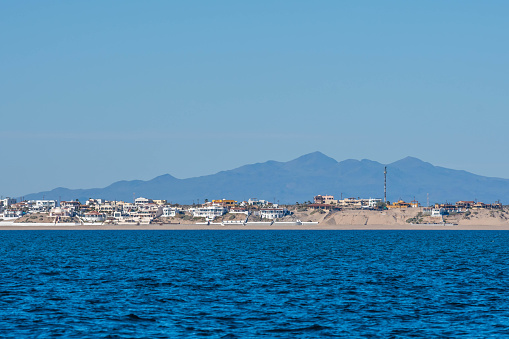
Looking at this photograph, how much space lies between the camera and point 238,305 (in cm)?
5034

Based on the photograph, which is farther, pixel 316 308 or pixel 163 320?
pixel 316 308

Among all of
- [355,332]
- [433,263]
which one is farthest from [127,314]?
[433,263]

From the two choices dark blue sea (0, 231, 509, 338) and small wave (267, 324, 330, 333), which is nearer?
small wave (267, 324, 330, 333)

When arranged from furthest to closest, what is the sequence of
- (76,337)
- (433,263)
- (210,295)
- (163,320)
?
(433,263) → (210,295) → (163,320) → (76,337)

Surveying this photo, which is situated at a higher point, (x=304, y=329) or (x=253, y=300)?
(x=253, y=300)

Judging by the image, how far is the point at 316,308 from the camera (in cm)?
4919

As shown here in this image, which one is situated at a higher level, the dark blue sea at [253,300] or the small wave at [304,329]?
the dark blue sea at [253,300]

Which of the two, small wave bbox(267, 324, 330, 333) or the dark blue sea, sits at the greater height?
the dark blue sea

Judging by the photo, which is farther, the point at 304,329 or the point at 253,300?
the point at 253,300

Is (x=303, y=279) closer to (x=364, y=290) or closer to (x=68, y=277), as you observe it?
(x=364, y=290)

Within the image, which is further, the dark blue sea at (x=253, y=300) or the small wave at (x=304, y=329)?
the dark blue sea at (x=253, y=300)

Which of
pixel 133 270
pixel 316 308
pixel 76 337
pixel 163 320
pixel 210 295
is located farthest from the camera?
pixel 133 270

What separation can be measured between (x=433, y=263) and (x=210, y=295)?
42.2 meters

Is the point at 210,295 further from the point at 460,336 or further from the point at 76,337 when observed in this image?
the point at 460,336
